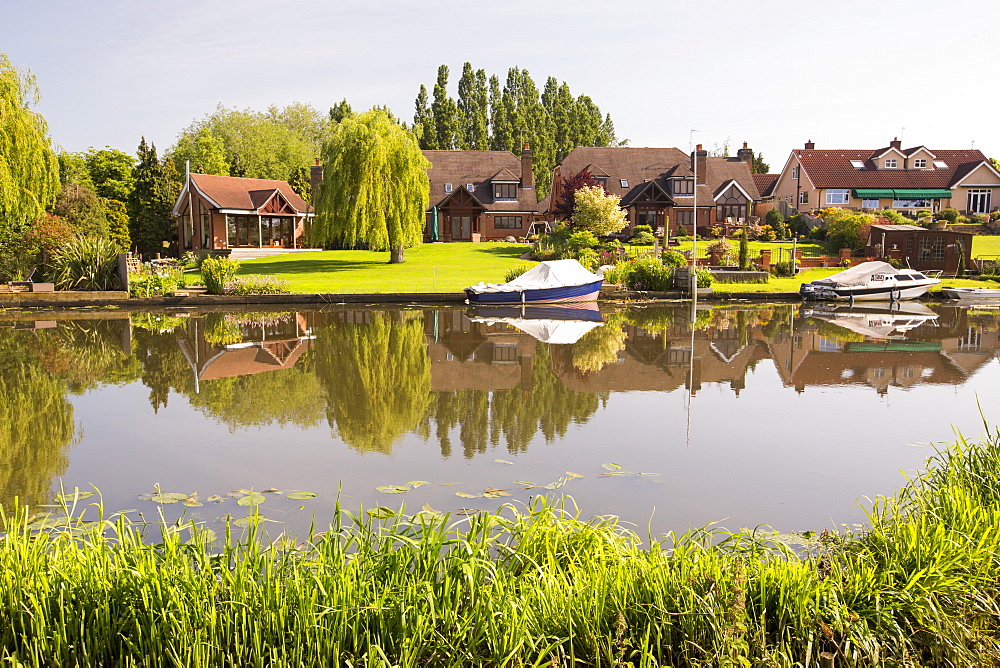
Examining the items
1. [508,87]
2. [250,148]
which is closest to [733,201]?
[508,87]

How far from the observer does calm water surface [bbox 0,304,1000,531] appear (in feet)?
27.6

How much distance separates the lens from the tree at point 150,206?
53594 millimetres

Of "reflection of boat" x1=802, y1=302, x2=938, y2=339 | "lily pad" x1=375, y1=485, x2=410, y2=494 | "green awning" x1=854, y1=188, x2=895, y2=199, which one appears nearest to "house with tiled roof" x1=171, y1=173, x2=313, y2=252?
"reflection of boat" x1=802, y1=302, x2=938, y2=339

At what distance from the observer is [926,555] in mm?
5258

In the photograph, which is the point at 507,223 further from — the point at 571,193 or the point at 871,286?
the point at 871,286

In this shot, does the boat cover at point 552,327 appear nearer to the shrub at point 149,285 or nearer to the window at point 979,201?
the shrub at point 149,285

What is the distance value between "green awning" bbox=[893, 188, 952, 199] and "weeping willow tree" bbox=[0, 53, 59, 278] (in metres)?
55.5

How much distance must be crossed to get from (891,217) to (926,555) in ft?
165

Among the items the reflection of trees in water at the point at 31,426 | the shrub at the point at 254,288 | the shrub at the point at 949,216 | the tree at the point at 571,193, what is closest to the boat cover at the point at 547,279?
the shrub at the point at 254,288

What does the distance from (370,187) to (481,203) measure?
19126mm

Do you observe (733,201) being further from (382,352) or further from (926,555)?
(926,555)

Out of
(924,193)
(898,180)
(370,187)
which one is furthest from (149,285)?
(924,193)


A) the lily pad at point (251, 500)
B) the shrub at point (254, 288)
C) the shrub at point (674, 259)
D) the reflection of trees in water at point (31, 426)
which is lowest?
the lily pad at point (251, 500)

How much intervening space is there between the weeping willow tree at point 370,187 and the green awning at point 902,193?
36351 millimetres
